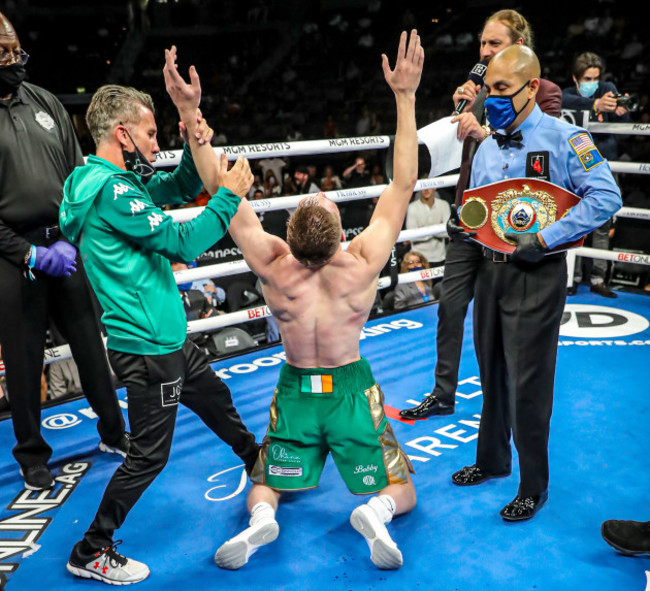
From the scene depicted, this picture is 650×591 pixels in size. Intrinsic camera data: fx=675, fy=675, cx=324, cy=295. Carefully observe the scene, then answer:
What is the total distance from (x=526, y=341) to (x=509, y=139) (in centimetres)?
68

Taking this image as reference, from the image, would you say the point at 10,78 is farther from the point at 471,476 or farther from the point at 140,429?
the point at 471,476

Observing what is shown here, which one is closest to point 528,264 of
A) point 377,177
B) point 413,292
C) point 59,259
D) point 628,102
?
point 59,259

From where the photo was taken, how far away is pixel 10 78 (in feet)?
8.36

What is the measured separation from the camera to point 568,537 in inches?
88.1

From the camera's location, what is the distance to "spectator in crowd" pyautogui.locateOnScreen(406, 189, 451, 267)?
220 inches

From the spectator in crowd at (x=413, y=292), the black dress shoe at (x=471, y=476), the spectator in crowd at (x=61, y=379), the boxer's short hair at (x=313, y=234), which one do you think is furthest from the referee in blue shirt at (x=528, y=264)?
the spectator in crowd at (x=413, y=292)

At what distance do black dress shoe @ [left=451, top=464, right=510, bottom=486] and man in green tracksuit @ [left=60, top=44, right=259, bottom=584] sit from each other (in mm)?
1128

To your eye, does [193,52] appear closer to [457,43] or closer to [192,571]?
[457,43]

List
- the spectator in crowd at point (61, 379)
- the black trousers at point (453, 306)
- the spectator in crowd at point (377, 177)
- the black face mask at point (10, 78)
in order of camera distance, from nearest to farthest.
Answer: the black face mask at point (10, 78), the black trousers at point (453, 306), the spectator in crowd at point (61, 379), the spectator in crowd at point (377, 177)

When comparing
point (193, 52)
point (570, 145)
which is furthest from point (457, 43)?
point (570, 145)

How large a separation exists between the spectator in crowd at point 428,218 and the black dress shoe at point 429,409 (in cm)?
256

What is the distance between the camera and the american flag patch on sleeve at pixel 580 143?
2156 mm

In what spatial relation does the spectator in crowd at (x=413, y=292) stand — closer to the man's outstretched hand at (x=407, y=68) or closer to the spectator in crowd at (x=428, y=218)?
the spectator in crowd at (x=428, y=218)

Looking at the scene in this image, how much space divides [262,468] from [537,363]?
1.01 metres
